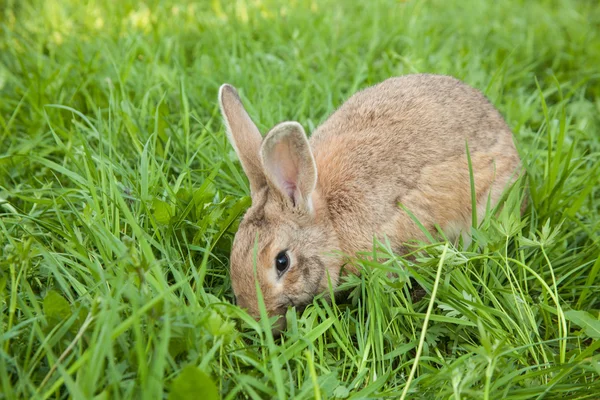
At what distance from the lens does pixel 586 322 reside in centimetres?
266

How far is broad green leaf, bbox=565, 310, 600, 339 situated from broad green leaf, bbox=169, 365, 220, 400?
1679 mm

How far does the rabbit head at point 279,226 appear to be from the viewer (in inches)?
115

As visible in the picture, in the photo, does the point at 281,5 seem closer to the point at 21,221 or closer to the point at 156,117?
the point at 156,117

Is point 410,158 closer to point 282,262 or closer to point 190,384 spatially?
point 282,262

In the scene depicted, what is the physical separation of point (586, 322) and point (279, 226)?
1.54m

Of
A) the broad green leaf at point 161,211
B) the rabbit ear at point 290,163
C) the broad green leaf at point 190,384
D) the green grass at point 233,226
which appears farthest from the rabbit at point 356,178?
the broad green leaf at point 190,384

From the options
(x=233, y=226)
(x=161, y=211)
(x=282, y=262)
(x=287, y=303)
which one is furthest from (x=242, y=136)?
(x=287, y=303)

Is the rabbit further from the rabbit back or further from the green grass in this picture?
the green grass

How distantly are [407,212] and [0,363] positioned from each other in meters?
2.04

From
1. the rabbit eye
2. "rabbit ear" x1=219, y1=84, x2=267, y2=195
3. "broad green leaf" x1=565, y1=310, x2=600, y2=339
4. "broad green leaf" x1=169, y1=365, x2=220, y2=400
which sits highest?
"rabbit ear" x1=219, y1=84, x2=267, y2=195

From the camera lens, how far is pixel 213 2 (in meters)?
6.51

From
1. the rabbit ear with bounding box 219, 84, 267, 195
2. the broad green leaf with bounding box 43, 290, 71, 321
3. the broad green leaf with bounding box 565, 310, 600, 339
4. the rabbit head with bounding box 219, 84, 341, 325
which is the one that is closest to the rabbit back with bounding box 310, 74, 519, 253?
the rabbit head with bounding box 219, 84, 341, 325

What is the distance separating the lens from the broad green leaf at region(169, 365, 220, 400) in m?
2.06

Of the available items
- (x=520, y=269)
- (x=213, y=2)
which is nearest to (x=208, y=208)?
(x=520, y=269)
